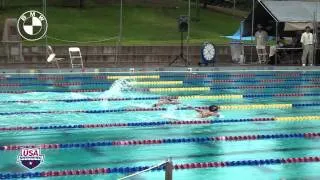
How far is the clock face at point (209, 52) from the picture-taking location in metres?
19.2

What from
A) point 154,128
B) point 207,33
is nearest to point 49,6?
point 207,33

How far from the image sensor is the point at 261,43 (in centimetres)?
2036

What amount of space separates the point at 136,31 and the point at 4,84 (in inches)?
685

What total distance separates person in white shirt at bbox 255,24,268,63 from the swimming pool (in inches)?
175

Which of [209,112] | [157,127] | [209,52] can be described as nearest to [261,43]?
[209,52]

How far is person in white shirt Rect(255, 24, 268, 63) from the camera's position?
792 inches

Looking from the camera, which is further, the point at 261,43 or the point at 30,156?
the point at 261,43

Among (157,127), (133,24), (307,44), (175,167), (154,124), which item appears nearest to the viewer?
(175,167)

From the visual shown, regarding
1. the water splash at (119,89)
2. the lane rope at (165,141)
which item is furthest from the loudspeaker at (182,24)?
the lane rope at (165,141)

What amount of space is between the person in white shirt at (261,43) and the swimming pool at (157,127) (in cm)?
444

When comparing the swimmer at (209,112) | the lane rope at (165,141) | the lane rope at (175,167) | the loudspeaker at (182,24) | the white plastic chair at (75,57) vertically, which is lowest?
the lane rope at (175,167)

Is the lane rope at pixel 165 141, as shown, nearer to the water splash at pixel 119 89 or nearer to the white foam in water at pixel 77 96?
the white foam in water at pixel 77 96

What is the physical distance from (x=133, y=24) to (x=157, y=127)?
80.0ft

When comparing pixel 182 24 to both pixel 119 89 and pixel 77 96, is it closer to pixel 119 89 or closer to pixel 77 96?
pixel 119 89
